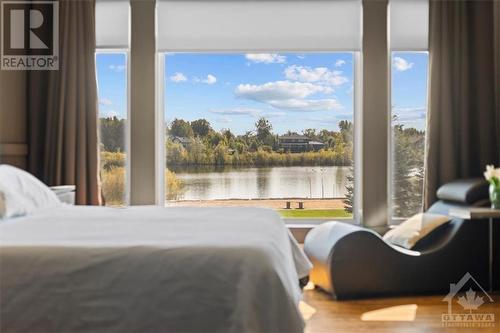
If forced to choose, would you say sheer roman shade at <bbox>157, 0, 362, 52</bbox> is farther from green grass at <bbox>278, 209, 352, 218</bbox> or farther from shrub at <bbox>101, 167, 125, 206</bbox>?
green grass at <bbox>278, 209, 352, 218</bbox>

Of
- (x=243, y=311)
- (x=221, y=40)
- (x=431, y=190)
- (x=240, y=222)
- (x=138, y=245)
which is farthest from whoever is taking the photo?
(x=221, y=40)

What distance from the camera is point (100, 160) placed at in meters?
5.74

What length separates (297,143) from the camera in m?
5.91

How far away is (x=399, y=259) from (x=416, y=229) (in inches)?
16.7

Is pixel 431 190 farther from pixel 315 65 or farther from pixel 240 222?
pixel 240 222

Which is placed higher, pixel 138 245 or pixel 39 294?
pixel 138 245

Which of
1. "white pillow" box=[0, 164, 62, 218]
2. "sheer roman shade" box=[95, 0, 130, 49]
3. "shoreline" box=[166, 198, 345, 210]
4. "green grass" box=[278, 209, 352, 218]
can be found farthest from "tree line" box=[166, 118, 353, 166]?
"white pillow" box=[0, 164, 62, 218]

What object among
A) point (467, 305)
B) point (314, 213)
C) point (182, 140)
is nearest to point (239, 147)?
point (182, 140)

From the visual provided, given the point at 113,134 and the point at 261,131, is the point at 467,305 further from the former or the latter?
the point at 113,134

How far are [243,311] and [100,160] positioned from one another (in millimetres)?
4042

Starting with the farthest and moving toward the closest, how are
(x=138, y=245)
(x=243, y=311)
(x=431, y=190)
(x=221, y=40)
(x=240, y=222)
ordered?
(x=221, y=40)
(x=431, y=190)
(x=240, y=222)
(x=138, y=245)
(x=243, y=311)

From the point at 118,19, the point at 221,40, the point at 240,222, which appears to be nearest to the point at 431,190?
the point at 221,40

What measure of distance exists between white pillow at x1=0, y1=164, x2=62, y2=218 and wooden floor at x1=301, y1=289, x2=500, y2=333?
1714mm

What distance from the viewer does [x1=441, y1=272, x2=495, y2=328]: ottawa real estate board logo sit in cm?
351
